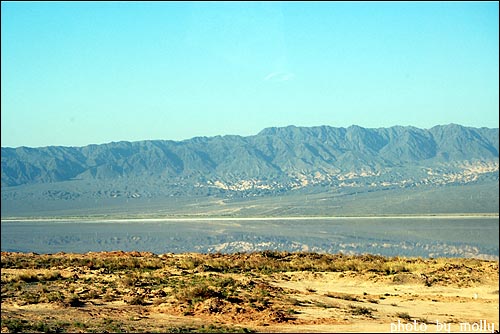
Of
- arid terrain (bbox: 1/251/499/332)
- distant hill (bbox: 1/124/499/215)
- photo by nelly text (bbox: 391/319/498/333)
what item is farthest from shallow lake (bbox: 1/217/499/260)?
distant hill (bbox: 1/124/499/215)

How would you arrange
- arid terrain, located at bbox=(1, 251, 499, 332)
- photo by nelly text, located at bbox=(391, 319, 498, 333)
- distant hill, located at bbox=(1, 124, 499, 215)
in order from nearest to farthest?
photo by nelly text, located at bbox=(391, 319, 498, 333), arid terrain, located at bbox=(1, 251, 499, 332), distant hill, located at bbox=(1, 124, 499, 215)

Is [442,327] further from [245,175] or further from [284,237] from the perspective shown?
[245,175]

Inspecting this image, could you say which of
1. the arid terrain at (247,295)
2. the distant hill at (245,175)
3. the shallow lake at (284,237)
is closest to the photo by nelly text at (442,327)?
the arid terrain at (247,295)

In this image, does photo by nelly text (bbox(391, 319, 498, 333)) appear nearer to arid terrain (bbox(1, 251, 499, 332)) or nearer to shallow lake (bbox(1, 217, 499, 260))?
arid terrain (bbox(1, 251, 499, 332))

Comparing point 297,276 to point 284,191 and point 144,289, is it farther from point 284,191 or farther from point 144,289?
point 284,191

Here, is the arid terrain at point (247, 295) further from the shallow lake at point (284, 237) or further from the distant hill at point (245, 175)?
the distant hill at point (245, 175)

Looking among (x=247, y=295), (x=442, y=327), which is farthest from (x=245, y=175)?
(x=442, y=327)

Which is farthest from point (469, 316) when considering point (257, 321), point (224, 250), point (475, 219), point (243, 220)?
point (243, 220)
